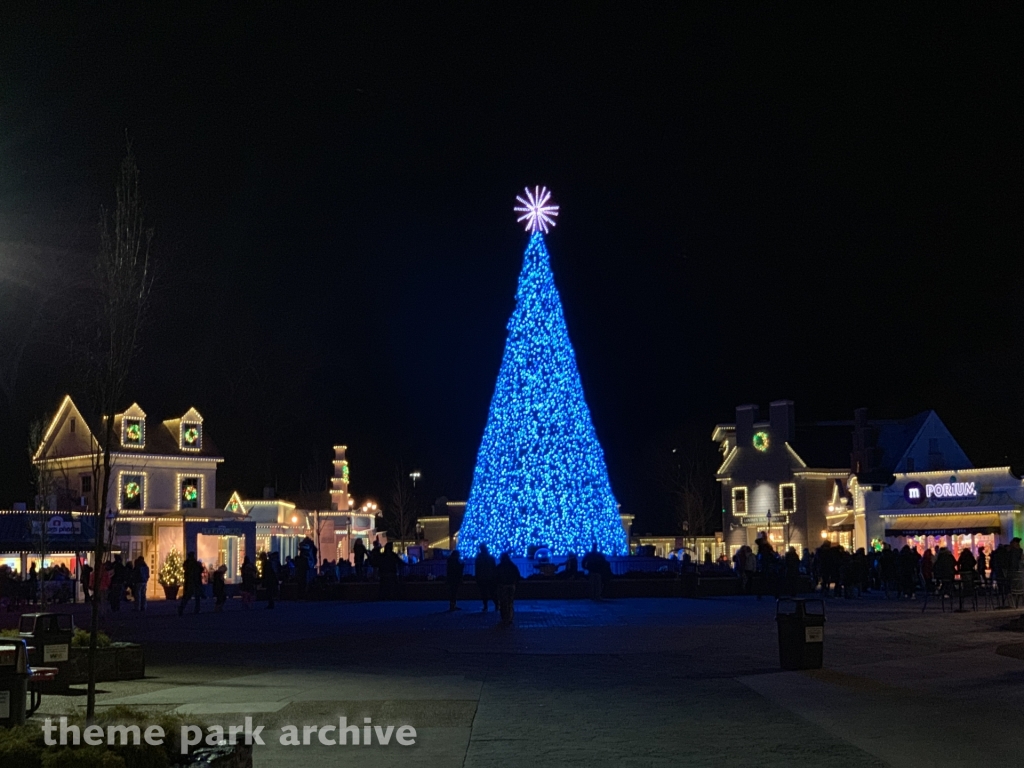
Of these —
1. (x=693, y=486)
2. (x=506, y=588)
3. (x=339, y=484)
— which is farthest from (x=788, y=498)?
(x=506, y=588)

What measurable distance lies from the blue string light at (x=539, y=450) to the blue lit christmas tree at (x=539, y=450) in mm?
32

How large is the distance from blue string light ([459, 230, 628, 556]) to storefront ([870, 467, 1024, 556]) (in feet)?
60.1

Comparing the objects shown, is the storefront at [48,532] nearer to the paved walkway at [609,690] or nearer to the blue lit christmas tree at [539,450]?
the blue lit christmas tree at [539,450]

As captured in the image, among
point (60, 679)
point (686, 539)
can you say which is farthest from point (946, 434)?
point (60, 679)

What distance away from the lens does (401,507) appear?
81000mm

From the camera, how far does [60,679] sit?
1488 cm

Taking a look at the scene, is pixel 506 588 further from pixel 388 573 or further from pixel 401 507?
pixel 401 507

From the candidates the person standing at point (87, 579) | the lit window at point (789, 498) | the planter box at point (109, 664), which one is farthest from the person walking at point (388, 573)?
the lit window at point (789, 498)

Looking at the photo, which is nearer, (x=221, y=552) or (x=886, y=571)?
(x=886, y=571)

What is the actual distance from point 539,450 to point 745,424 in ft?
104

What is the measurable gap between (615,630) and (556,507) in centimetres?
1604

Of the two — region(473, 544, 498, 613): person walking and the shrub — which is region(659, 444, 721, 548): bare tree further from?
the shrub

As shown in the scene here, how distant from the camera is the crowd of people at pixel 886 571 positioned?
100ft

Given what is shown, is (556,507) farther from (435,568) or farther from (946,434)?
(946,434)
